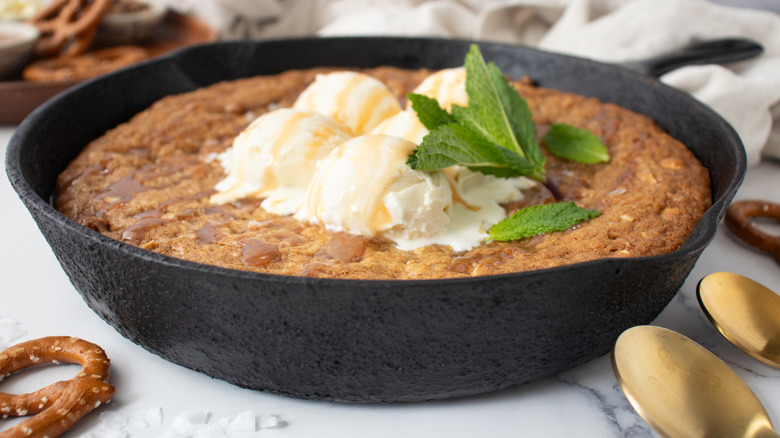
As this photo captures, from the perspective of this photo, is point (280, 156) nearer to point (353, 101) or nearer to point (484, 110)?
point (353, 101)

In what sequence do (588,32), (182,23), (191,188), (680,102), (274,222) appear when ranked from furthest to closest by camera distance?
(182,23)
(588,32)
(680,102)
(191,188)
(274,222)

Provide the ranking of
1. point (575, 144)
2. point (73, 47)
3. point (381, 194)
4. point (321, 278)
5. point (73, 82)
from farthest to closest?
point (73, 47), point (73, 82), point (575, 144), point (381, 194), point (321, 278)

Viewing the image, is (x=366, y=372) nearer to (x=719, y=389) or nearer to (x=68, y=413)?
(x=68, y=413)

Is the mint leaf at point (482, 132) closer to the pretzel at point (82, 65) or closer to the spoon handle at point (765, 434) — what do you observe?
the spoon handle at point (765, 434)

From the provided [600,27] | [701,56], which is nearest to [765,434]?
[701,56]

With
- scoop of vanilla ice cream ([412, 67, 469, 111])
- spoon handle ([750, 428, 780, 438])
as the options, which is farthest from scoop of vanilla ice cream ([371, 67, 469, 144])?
spoon handle ([750, 428, 780, 438])

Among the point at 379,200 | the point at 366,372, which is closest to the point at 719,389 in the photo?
the point at 366,372

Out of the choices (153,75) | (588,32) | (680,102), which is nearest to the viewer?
(680,102)
